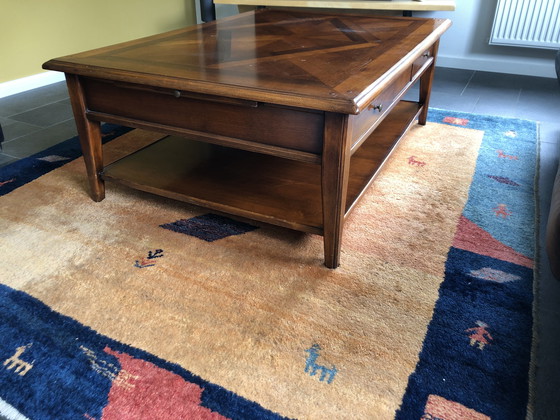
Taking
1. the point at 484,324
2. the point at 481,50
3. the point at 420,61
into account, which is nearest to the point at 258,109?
the point at 484,324

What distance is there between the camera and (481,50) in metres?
2.97

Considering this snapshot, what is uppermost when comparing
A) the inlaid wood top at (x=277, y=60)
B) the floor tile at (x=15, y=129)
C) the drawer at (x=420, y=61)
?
the inlaid wood top at (x=277, y=60)

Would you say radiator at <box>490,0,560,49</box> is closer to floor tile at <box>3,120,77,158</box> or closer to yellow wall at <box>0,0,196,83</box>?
yellow wall at <box>0,0,196,83</box>

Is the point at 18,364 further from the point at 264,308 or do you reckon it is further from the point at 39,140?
the point at 39,140

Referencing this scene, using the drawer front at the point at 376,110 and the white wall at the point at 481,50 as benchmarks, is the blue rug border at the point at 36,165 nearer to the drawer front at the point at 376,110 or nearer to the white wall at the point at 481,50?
the drawer front at the point at 376,110

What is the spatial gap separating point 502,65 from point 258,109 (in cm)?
244

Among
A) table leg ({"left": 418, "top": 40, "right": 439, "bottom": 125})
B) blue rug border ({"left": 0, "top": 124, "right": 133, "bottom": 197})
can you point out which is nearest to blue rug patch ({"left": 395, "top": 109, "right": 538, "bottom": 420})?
table leg ({"left": 418, "top": 40, "right": 439, "bottom": 125})

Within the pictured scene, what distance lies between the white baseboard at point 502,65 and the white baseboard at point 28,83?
8.15 feet

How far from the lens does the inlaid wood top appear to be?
106cm

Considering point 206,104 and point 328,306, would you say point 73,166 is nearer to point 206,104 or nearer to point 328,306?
point 206,104

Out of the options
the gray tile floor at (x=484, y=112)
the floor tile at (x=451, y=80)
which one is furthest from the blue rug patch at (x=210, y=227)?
the floor tile at (x=451, y=80)

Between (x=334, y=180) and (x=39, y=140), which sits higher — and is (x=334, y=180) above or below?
above

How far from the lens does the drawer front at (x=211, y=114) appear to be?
3.52ft

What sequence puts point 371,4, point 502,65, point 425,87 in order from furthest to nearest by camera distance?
point 502,65, point 371,4, point 425,87
